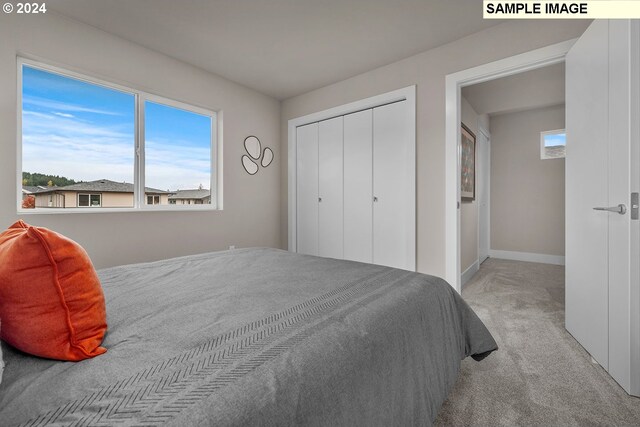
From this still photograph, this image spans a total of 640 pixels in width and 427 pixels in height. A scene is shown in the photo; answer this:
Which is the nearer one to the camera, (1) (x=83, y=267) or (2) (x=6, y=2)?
(1) (x=83, y=267)

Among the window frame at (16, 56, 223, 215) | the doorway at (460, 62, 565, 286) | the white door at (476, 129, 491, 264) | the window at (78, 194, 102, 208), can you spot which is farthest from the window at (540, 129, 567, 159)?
the window at (78, 194, 102, 208)

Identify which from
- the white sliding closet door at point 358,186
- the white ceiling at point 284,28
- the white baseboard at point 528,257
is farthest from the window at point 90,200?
the white baseboard at point 528,257

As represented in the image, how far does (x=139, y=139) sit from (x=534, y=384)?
3688mm

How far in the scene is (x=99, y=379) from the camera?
0.63m

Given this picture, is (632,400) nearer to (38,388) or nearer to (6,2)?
(38,388)

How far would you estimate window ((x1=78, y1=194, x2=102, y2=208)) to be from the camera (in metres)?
2.55

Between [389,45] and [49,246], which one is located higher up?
[389,45]

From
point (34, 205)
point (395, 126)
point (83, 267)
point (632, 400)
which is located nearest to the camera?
point (83, 267)

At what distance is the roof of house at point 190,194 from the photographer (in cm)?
319

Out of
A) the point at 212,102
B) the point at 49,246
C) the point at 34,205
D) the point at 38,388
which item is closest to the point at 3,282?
the point at 49,246

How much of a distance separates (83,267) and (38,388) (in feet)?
1.07

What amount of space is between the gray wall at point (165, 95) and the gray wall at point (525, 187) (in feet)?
13.3

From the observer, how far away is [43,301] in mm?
716

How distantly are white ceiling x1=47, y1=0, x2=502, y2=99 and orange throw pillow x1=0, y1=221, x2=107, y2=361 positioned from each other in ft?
7.41
